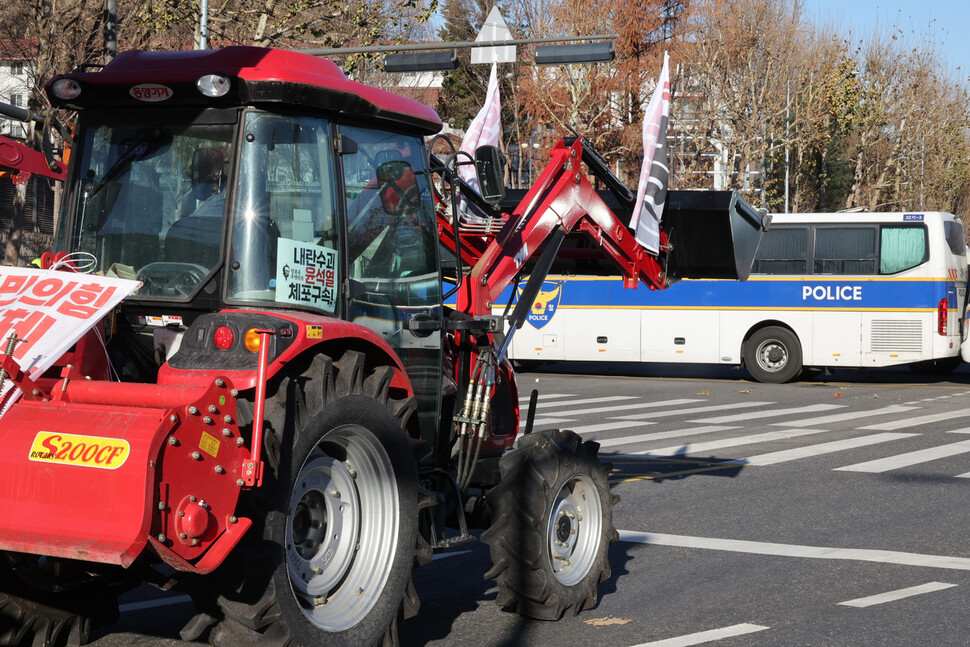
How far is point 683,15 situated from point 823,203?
13577mm

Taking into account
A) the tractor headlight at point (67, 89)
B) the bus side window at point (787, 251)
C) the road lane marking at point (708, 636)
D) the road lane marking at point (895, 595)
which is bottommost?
the road lane marking at point (708, 636)

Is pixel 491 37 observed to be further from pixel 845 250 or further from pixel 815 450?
pixel 815 450

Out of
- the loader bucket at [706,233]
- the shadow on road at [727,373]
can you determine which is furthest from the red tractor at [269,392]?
the shadow on road at [727,373]

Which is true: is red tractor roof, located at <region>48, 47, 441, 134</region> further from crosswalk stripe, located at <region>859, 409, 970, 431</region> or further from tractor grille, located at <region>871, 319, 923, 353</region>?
tractor grille, located at <region>871, 319, 923, 353</region>

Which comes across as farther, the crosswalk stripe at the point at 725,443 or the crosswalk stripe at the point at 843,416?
the crosswalk stripe at the point at 843,416

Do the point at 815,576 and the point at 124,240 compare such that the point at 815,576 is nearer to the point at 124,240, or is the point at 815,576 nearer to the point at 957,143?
the point at 124,240

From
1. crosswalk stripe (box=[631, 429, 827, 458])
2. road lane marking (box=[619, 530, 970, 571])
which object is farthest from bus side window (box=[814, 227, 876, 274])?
road lane marking (box=[619, 530, 970, 571])

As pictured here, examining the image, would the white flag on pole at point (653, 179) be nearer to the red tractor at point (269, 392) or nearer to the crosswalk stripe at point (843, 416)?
the red tractor at point (269, 392)

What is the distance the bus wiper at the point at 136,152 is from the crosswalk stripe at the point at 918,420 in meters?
12.4

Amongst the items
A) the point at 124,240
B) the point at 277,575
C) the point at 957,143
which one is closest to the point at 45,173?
the point at 124,240

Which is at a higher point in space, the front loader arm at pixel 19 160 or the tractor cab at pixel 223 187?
the front loader arm at pixel 19 160

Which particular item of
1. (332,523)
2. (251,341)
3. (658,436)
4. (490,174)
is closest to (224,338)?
(251,341)

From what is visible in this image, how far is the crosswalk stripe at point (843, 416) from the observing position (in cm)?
1625

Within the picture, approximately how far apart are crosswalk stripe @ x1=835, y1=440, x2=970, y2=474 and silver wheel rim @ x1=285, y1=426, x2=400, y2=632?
7811 mm
